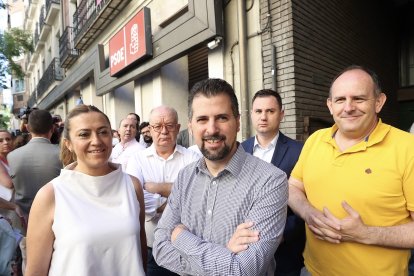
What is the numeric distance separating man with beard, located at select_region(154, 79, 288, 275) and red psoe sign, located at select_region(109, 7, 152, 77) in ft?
18.0

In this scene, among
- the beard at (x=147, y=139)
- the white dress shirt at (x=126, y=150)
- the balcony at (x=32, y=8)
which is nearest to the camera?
the white dress shirt at (x=126, y=150)

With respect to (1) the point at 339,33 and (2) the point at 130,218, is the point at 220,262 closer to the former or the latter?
(2) the point at 130,218

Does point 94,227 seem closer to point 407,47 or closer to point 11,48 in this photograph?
point 407,47

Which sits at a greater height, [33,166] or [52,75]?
[52,75]

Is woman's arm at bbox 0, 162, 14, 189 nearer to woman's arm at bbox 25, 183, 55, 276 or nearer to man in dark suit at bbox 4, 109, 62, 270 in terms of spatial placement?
man in dark suit at bbox 4, 109, 62, 270

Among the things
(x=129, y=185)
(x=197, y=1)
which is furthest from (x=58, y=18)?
(x=129, y=185)


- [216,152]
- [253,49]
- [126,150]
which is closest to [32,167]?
[126,150]

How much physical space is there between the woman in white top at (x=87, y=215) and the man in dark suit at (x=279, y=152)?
3.53 ft

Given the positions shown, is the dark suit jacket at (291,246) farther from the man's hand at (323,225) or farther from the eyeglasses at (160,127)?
the eyeglasses at (160,127)

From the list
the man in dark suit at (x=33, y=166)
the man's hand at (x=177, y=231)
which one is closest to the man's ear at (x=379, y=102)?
the man's hand at (x=177, y=231)

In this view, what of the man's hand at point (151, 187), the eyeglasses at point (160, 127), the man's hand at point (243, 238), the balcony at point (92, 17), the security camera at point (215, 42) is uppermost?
the balcony at point (92, 17)

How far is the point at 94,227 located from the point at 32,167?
2.07 metres

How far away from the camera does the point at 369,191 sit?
168 centimetres

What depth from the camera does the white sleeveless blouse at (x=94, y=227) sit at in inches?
64.5
